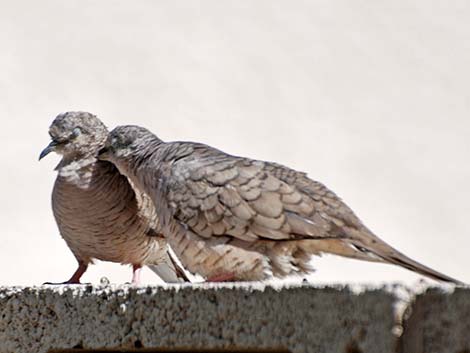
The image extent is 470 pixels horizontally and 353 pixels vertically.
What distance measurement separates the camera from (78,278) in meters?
4.50

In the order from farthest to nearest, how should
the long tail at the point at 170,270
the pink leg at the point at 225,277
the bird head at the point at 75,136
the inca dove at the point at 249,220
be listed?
the long tail at the point at 170,270, the bird head at the point at 75,136, the pink leg at the point at 225,277, the inca dove at the point at 249,220

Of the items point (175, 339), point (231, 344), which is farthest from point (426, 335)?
point (175, 339)

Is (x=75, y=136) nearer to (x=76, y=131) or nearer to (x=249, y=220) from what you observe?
(x=76, y=131)

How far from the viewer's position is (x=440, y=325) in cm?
231

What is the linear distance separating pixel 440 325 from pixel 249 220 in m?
1.25

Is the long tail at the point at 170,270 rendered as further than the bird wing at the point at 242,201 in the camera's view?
Yes

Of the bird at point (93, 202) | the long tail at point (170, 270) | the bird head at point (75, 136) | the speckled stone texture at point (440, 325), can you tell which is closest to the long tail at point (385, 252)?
the speckled stone texture at point (440, 325)

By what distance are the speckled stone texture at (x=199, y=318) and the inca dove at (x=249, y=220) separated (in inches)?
27.2

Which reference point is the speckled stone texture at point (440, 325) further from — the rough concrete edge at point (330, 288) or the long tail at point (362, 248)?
the long tail at point (362, 248)

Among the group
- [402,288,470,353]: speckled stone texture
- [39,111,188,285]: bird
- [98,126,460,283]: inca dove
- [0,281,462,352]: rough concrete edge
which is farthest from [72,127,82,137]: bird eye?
[402,288,470,353]: speckled stone texture

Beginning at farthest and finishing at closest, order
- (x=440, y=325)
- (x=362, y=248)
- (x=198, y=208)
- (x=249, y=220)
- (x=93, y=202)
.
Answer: (x=93, y=202)
(x=198, y=208)
(x=249, y=220)
(x=362, y=248)
(x=440, y=325)

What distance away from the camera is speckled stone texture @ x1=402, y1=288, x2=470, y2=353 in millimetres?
2301

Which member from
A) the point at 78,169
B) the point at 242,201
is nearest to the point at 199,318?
the point at 242,201

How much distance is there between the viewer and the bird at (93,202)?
13.8 ft
